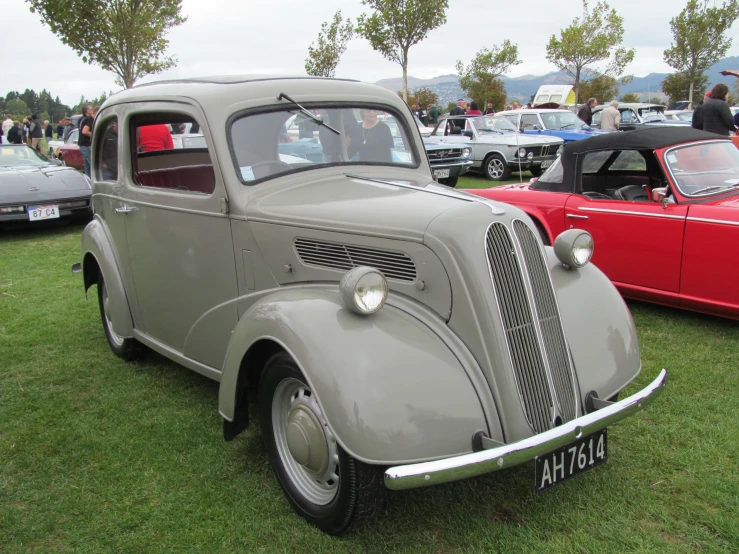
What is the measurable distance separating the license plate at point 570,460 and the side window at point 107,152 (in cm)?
331

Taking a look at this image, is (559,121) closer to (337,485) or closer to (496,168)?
(496,168)

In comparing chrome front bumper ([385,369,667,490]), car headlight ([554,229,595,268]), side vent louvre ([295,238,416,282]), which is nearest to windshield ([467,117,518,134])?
car headlight ([554,229,595,268])


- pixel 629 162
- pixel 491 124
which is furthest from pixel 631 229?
pixel 491 124

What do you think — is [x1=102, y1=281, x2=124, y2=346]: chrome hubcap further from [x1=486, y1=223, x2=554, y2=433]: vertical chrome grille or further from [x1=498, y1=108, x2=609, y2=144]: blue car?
[x1=498, y1=108, x2=609, y2=144]: blue car

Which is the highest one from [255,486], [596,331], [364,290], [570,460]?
[364,290]

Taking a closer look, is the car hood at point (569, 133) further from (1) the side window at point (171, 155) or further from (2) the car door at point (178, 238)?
(2) the car door at point (178, 238)

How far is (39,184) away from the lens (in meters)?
9.24

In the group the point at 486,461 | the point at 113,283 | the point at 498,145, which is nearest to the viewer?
the point at 486,461

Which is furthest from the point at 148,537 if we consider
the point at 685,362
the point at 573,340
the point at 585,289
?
the point at 685,362

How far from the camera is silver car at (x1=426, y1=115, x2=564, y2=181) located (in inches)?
516

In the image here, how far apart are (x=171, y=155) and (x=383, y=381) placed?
9.26 feet

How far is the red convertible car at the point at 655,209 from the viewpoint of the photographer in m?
4.54

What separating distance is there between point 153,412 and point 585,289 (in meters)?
2.62

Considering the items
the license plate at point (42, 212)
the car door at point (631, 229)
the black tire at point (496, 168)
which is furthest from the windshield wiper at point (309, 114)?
the black tire at point (496, 168)
